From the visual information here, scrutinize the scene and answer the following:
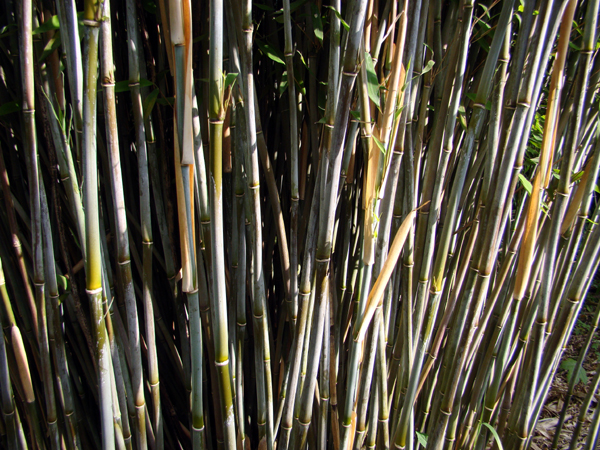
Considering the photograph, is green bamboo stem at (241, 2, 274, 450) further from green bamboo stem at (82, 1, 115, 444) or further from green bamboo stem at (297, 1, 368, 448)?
green bamboo stem at (82, 1, 115, 444)

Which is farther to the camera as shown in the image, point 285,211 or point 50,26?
point 285,211

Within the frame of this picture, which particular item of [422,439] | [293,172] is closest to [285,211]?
[293,172]

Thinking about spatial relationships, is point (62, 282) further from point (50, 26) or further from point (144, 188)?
point (50, 26)

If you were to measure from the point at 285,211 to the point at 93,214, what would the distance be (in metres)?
0.43

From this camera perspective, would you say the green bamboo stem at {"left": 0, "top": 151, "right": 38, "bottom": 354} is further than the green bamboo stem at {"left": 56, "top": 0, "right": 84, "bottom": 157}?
Yes

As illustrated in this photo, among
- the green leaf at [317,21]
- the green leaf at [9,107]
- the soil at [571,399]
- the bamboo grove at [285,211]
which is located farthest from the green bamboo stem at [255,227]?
the soil at [571,399]

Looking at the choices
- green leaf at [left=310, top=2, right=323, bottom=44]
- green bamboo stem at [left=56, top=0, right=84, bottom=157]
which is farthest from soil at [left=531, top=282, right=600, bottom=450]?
green bamboo stem at [left=56, top=0, right=84, bottom=157]

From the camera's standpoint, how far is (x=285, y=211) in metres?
0.89

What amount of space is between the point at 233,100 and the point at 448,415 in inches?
26.9

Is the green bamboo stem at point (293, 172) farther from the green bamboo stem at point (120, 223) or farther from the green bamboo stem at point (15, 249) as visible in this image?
the green bamboo stem at point (15, 249)

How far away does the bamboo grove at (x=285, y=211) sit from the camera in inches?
22.5

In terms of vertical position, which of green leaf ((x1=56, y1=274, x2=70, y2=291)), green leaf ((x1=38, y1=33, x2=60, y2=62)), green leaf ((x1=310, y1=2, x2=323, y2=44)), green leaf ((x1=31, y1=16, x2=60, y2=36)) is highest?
green leaf ((x1=310, y1=2, x2=323, y2=44))

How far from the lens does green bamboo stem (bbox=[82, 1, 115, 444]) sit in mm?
474

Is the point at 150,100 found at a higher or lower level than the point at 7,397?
higher
